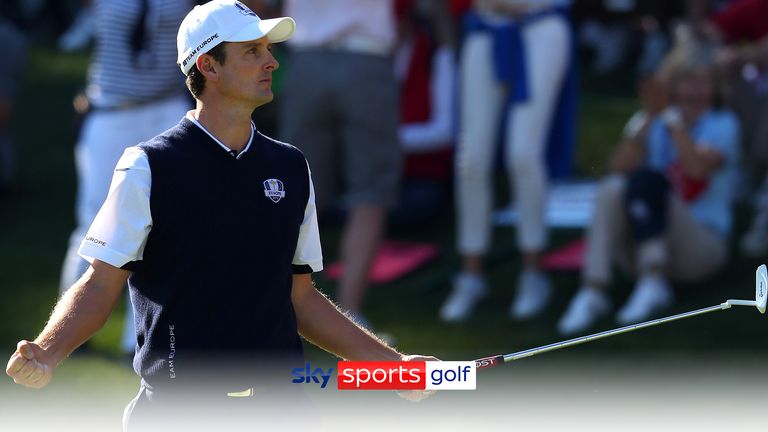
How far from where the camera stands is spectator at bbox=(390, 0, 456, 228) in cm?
865

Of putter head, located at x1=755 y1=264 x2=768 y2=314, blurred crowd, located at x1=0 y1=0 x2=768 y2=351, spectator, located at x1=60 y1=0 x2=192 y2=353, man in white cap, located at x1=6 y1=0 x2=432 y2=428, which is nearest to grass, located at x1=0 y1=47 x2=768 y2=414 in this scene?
blurred crowd, located at x1=0 y1=0 x2=768 y2=351

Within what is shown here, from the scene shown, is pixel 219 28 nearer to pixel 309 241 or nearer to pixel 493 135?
pixel 309 241

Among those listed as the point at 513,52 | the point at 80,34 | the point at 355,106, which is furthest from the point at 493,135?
the point at 80,34

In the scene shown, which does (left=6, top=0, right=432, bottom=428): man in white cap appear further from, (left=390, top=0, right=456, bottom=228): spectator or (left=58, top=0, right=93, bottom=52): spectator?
(left=58, top=0, right=93, bottom=52): spectator

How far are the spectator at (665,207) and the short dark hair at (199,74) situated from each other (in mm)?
3435

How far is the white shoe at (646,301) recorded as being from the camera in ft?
22.3

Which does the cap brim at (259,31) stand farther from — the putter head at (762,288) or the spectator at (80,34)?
the spectator at (80,34)

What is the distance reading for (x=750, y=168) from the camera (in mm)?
8219

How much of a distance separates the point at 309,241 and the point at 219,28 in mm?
606

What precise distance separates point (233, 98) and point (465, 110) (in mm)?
3718

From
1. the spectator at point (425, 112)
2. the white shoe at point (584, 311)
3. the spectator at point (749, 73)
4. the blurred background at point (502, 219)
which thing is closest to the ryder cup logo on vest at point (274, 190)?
the blurred background at point (502, 219)

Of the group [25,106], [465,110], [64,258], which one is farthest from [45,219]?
[465,110]

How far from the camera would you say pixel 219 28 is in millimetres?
3678

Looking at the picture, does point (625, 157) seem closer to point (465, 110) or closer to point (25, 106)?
point (465, 110)
